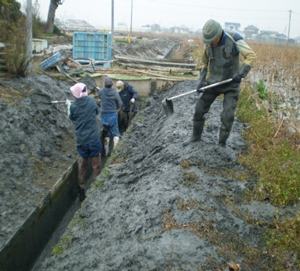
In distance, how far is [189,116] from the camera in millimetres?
7492

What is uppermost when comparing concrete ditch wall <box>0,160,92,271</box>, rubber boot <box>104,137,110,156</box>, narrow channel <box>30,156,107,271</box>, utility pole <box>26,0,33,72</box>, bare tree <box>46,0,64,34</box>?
bare tree <box>46,0,64,34</box>

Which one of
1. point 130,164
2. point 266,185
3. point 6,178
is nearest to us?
point 266,185

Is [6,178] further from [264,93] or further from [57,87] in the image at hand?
[264,93]

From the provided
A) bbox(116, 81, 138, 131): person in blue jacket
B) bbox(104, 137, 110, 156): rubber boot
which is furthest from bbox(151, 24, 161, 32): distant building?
bbox(104, 137, 110, 156): rubber boot

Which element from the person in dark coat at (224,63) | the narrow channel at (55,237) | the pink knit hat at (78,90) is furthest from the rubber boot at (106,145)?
the person in dark coat at (224,63)

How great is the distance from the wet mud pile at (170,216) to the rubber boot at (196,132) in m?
0.11

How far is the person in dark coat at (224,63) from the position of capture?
449cm

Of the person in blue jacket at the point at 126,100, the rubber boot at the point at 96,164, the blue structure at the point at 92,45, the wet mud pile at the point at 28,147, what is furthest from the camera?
the blue structure at the point at 92,45

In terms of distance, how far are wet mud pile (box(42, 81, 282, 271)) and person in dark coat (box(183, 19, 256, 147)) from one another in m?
0.68

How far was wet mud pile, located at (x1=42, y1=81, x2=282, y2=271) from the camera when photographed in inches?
129

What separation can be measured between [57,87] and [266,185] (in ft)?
25.1

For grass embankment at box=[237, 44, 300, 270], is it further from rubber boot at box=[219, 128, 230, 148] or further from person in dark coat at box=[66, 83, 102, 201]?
person in dark coat at box=[66, 83, 102, 201]

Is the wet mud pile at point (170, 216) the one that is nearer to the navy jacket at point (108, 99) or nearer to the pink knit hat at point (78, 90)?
the pink knit hat at point (78, 90)

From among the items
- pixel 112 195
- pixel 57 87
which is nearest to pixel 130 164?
pixel 112 195
